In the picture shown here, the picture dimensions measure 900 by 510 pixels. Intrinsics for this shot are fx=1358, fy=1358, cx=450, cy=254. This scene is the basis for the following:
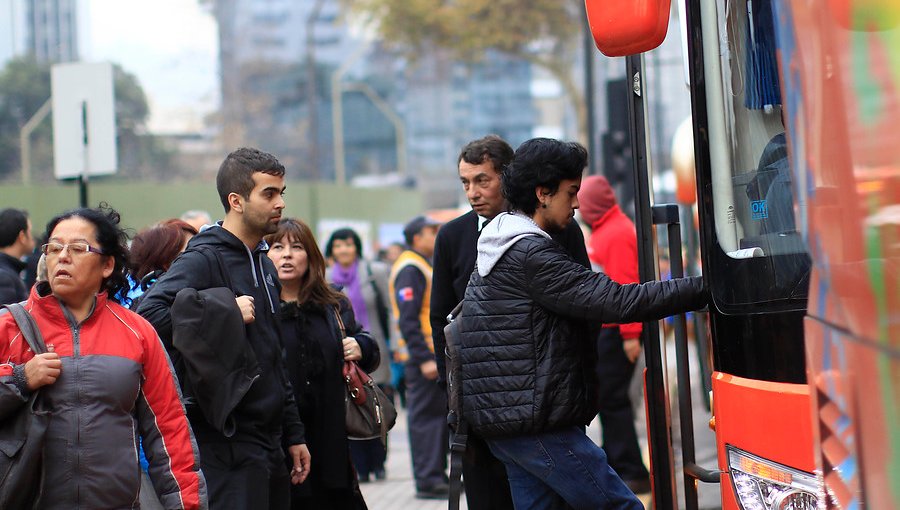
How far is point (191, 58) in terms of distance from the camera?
41531 millimetres

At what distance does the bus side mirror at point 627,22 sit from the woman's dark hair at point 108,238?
1614 millimetres

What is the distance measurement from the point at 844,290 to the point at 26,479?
2406mm

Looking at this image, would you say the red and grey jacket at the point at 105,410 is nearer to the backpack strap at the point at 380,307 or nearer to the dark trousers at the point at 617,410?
the dark trousers at the point at 617,410

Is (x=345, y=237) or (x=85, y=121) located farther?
(x=345, y=237)

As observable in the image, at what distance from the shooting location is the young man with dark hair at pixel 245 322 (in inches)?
188

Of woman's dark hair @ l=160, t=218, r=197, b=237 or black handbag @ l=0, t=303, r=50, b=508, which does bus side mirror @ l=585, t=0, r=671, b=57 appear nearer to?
black handbag @ l=0, t=303, r=50, b=508

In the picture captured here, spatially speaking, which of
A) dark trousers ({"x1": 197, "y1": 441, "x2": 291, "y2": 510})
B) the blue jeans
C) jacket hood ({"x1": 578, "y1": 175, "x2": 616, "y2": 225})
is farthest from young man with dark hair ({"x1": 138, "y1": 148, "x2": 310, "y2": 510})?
jacket hood ({"x1": 578, "y1": 175, "x2": 616, "y2": 225})

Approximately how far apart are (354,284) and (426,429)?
2.10 meters

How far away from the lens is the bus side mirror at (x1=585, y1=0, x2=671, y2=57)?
3.90 metres

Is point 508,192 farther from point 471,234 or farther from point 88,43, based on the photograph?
point 88,43

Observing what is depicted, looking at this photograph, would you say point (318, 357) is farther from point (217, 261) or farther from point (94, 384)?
point (94, 384)

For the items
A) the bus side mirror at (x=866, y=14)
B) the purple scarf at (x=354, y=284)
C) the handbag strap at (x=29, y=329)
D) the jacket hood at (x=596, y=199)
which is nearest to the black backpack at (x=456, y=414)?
the handbag strap at (x=29, y=329)

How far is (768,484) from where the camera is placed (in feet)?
11.9

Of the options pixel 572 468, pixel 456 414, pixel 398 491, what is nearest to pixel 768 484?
pixel 572 468
